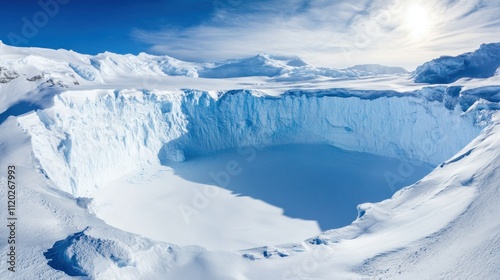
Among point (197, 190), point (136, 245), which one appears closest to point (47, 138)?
point (197, 190)

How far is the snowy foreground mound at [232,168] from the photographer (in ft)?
25.4

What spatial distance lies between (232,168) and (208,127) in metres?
5.22

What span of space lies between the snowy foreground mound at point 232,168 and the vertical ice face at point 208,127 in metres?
0.08

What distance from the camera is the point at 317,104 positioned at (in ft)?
88.5

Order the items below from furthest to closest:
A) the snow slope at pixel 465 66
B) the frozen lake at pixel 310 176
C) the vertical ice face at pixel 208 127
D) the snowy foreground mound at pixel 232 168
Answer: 1. the snow slope at pixel 465 66
2. the frozen lake at pixel 310 176
3. the vertical ice face at pixel 208 127
4. the snowy foreground mound at pixel 232 168

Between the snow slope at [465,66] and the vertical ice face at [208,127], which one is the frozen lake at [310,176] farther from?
the snow slope at [465,66]

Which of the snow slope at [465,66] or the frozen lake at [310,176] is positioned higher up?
the snow slope at [465,66]

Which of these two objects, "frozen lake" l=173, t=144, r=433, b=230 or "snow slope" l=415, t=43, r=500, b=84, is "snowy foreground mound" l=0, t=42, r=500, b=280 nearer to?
"snow slope" l=415, t=43, r=500, b=84

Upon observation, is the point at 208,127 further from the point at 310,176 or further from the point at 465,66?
the point at 465,66

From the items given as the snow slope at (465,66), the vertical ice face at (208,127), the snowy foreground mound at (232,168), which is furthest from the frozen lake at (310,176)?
the snow slope at (465,66)

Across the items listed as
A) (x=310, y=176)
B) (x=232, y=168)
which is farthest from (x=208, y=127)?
(x=310, y=176)

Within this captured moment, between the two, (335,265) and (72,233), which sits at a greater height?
(72,233)

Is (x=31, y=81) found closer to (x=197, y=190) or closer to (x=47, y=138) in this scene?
(x=47, y=138)

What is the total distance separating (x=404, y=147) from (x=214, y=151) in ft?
42.8
